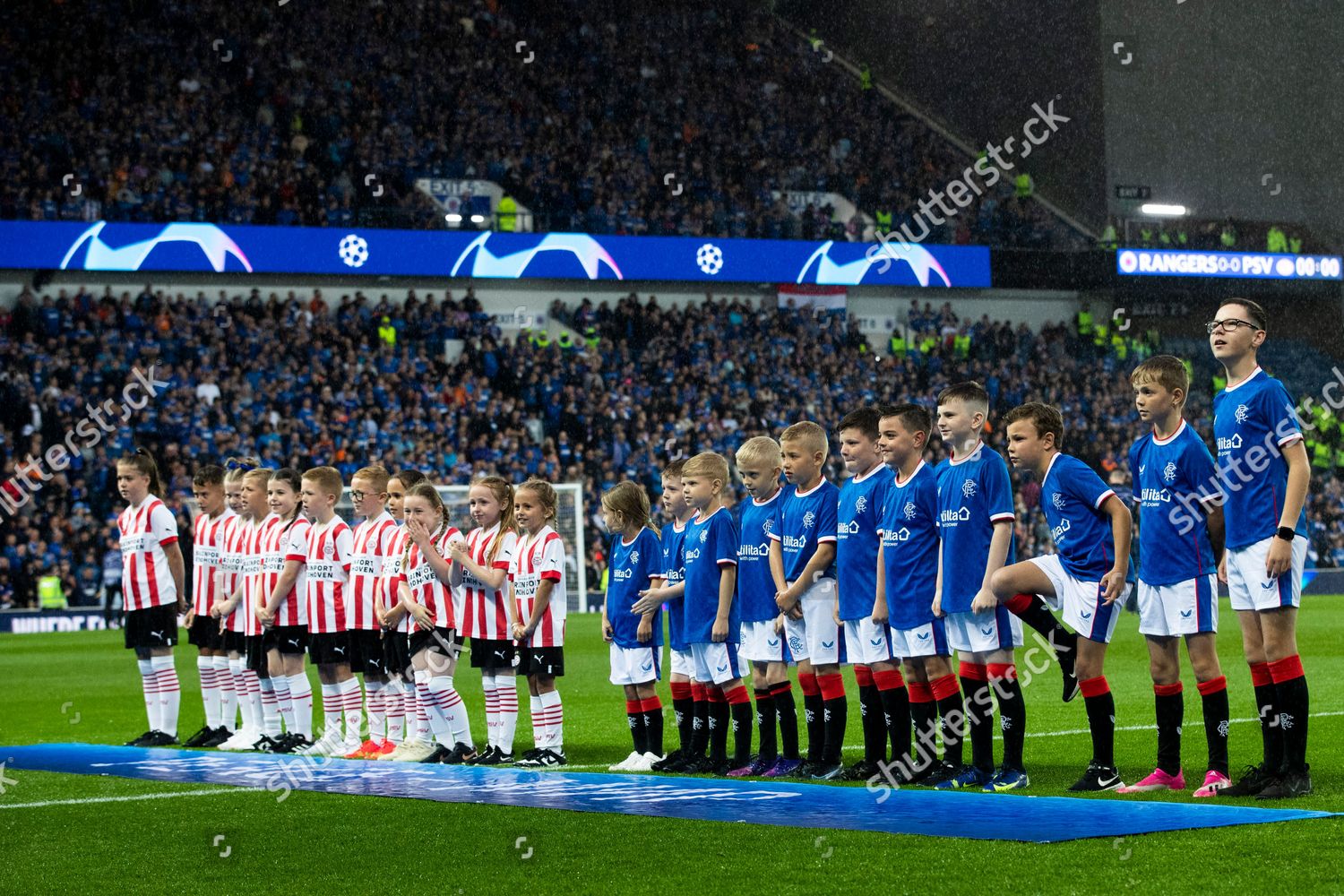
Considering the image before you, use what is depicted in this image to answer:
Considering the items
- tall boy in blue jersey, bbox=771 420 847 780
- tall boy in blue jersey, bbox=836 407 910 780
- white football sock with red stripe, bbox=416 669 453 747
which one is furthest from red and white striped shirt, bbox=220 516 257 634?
tall boy in blue jersey, bbox=836 407 910 780

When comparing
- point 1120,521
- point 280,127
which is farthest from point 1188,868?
point 280,127

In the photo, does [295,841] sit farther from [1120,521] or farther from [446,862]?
[1120,521]

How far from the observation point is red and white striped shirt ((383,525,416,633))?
10.5 metres

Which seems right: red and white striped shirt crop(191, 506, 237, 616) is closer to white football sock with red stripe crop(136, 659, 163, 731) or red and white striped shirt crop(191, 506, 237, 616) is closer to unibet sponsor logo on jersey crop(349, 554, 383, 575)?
white football sock with red stripe crop(136, 659, 163, 731)

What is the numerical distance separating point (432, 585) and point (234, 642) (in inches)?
93.2

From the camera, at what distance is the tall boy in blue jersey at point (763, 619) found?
888 cm

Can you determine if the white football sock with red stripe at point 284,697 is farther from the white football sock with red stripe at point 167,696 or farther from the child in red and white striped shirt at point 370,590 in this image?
the white football sock with red stripe at point 167,696

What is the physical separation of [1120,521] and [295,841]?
3.97 m

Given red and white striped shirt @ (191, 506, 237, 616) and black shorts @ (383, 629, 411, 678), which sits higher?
red and white striped shirt @ (191, 506, 237, 616)

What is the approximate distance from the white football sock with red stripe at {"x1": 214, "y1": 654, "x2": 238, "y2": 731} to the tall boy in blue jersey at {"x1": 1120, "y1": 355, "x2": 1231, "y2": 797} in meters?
7.41

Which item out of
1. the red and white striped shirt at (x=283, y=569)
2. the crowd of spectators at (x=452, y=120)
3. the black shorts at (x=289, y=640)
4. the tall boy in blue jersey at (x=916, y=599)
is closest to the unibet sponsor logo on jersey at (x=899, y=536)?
the tall boy in blue jersey at (x=916, y=599)

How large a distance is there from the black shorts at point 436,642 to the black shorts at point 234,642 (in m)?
2.20

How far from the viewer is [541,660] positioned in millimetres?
9594

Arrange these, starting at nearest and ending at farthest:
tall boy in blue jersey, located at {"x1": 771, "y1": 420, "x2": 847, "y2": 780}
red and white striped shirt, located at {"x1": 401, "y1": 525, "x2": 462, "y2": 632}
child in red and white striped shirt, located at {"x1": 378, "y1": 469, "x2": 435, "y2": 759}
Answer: tall boy in blue jersey, located at {"x1": 771, "y1": 420, "x2": 847, "y2": 780}, red and white striped shirt, located at {"x1": 401, "y1": 525, "x2": 462, "y2": 632}, child in red and white striped shirt, located at {"x1": 378, "y1": 469, "x2": 435, "y2": 759}
